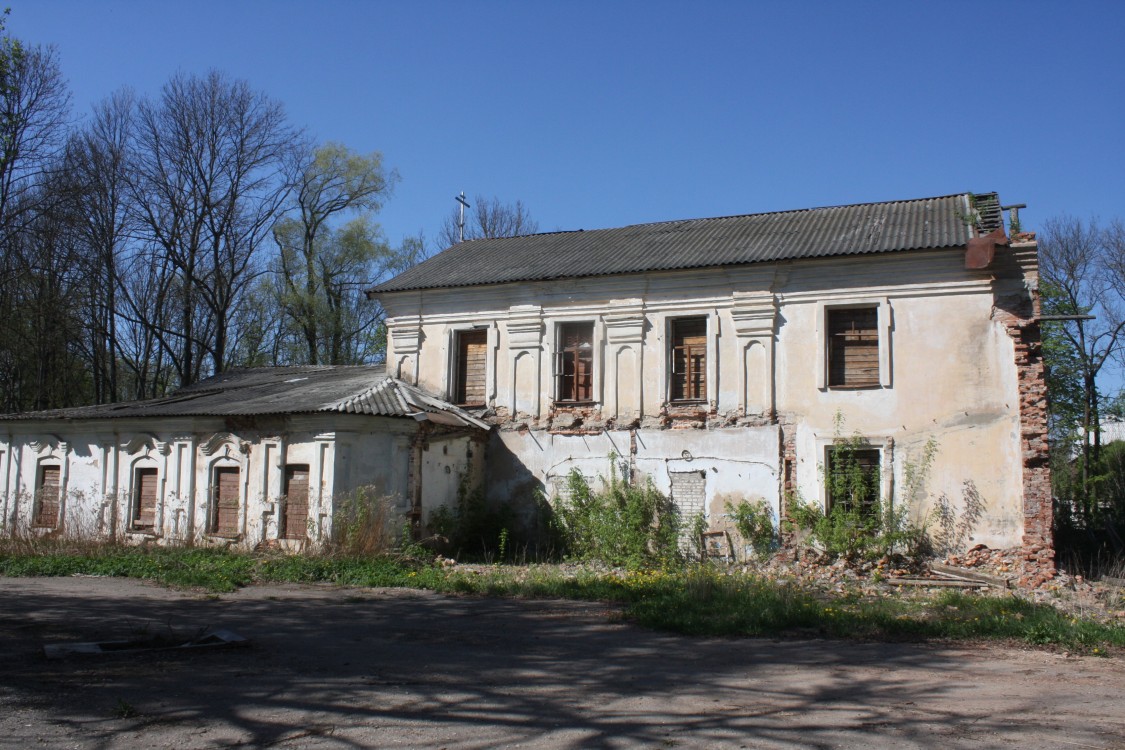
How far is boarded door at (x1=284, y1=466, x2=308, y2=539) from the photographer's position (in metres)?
16.2

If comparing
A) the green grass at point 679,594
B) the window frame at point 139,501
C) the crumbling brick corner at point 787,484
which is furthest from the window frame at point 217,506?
the crumbling brick corner at point 787,484

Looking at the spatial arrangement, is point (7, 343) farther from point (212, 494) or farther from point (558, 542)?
point (558, 542)

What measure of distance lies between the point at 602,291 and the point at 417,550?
6.44 metres

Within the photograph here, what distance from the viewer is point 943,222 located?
1672 centimetres

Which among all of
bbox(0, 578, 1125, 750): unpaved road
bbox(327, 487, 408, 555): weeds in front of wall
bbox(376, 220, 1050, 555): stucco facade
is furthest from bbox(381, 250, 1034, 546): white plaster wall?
bbox(0, 578, 1125, 750): unpaved road

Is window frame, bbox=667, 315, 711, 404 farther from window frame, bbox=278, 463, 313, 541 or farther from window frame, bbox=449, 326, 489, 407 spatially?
window frame, bbox=278, 463, 313, 541

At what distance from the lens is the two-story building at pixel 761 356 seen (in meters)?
15.1

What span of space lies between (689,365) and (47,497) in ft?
46.6

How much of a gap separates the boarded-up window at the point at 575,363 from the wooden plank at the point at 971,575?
7248mm

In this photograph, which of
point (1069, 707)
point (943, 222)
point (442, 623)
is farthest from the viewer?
point (943, 222)

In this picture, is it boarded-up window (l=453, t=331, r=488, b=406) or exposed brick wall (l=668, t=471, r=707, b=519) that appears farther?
boarded-up window (l=453, t=331, r=488, b=406)

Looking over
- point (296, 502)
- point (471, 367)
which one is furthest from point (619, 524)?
point (296, 502)

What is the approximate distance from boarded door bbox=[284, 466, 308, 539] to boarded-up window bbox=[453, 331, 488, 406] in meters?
4.04

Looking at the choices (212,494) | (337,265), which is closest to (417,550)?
(212,494)
